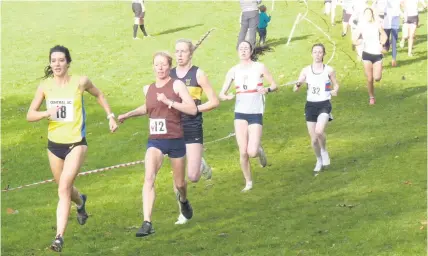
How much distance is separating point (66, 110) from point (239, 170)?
7.25 metres

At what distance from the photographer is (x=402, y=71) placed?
2872 centimetres

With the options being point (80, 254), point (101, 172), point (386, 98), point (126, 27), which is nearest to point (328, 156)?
point (101, 172)

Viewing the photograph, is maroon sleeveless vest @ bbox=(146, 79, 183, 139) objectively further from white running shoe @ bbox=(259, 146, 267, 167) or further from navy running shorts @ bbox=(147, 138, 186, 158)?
white running shoe @ bbox=(259, 146, 267, 167)

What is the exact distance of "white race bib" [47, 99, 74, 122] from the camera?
37.2 feet

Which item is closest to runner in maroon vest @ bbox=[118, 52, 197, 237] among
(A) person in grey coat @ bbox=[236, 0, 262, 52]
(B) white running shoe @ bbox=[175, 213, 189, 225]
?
(B) white running shoe @ bbox=[175, 213, 189, 225]

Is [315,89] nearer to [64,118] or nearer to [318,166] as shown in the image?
[318,166]

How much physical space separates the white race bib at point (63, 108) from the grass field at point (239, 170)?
224 centimetres

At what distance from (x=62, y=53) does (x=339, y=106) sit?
14.5 metres

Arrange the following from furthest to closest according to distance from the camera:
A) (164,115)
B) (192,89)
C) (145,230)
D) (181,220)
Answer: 1. (181,220)
2. (192,89)
3. (164,115)
4. (145,230)

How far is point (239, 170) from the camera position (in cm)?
1811

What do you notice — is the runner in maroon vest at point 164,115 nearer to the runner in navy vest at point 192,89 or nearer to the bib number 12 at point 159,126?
the bib number 12 at point 159,126

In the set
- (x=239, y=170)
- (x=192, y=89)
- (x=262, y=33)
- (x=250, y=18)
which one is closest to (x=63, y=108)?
(x=192, y=89)

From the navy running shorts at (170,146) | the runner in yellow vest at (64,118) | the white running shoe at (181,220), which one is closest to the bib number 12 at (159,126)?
the navy running shorts at (170,146)

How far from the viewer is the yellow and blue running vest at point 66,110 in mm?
11344
